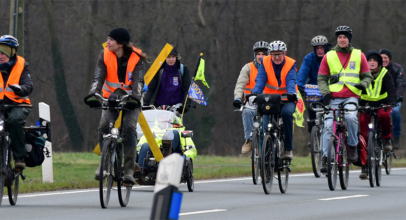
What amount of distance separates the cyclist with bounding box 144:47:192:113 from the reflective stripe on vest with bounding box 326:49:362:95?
230cm

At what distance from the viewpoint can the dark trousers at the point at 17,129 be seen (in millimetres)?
9555

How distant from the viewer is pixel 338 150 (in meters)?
12.0

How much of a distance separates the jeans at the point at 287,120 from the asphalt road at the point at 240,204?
69 cm

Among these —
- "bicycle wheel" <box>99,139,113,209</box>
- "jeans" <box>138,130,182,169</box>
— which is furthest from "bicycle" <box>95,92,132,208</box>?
"jeans" <box>138,130,182,169</box>

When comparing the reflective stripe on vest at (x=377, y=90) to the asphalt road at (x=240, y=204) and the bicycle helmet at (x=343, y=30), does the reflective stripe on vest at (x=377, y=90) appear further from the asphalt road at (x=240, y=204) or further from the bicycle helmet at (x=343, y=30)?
the bicycle helmet at (x=343, y=30)

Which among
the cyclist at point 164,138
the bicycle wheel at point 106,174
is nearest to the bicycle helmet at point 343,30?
the cyclist at point 164,138

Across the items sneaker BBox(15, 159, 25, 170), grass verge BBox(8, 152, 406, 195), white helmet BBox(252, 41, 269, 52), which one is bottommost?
grass verge BBox(8, 152, 406, 195)

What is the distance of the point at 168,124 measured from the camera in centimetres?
1234

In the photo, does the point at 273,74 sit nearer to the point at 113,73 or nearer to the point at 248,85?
the point at 248,85

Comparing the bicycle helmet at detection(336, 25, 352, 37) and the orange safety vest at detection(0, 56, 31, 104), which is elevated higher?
the bicycle helmet at detection(336, 25, 352, 37)

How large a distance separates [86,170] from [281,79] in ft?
20.5

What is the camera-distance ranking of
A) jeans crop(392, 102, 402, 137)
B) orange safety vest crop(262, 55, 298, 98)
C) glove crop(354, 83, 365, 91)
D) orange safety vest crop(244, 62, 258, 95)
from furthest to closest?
jeans crop(392, 102, 402, 137) < orange safety vest crop(244, 62, 258, 95) < orange safety vest crop(262, 55, 298, 98) < glove crop(354, 83, 365, 91)

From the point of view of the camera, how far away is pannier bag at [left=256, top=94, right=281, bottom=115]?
11.7 m

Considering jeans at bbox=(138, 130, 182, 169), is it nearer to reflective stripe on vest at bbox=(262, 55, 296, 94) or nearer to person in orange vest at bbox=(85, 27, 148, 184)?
reflective stripe on vest at bbox=(262, 55, 296, 94)
